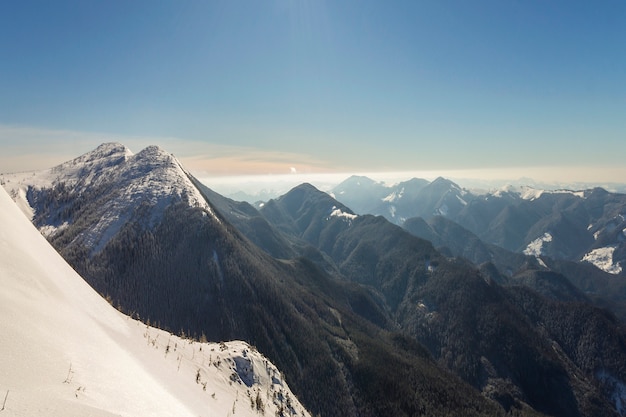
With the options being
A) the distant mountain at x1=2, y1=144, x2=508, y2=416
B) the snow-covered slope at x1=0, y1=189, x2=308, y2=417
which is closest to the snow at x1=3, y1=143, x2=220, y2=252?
the distant mountain at x1=2, y1=144, x2=508, y2=416

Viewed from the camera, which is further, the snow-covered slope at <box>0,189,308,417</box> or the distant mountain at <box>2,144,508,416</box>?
the distant mountain at <box>2,144,508,416</box>

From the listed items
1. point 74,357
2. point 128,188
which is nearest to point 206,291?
point 128,188

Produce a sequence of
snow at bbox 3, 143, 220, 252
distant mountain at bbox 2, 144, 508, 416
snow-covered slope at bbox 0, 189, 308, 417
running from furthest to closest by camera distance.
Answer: snow at bbox 3, 143, 220, 252 → distant mountain at bbox 2, 144, 508, 416 → snow-covered slope at bbox 0, 189, 308, 417

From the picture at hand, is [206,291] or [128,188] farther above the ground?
[128,188]

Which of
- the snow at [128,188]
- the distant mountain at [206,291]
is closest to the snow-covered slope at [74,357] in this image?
the distant mountain at [206,291]

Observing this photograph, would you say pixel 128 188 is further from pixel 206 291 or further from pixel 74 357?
pixel 74 357

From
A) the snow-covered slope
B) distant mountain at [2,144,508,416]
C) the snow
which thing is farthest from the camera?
the snow

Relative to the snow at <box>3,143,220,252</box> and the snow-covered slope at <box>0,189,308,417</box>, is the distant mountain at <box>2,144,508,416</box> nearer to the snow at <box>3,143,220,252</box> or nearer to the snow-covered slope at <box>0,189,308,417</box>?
the snow at <box>3,143,220,252</box>
